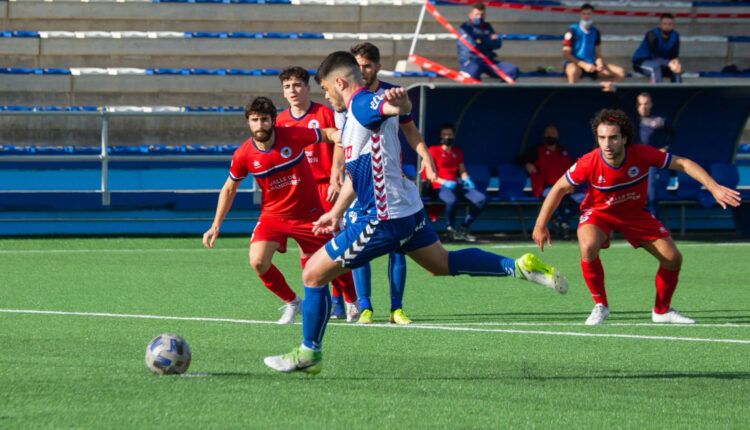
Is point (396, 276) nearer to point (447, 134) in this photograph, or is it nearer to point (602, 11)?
point (447, 134)

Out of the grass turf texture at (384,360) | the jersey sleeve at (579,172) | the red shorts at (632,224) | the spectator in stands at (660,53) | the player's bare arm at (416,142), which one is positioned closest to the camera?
the grass turf texture at (384,360)

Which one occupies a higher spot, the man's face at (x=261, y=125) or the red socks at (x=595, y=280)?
the man's face at (x=261, y=125)

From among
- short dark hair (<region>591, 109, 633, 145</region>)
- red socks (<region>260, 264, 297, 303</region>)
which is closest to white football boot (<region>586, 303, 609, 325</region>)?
short dark hair (<region>591, 109, 633, 145</region>)

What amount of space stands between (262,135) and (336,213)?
2675 millimetres

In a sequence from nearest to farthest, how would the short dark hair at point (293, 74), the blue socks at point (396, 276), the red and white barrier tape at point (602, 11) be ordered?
the blue socks at point (396, 276) < the short dark hair at point (293, 74) < the red and white barrier tape at point (602, 11)

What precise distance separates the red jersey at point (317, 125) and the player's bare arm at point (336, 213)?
3.03m

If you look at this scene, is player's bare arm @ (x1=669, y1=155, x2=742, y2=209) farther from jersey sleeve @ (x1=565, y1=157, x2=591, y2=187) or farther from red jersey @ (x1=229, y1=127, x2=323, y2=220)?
red jersey @ (x1=229, y1=127, x2=323, y2=220)

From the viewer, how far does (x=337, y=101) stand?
6.87m

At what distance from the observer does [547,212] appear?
8.84 m

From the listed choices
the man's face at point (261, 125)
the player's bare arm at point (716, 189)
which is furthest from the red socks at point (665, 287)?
the man's face at point (261, 125)

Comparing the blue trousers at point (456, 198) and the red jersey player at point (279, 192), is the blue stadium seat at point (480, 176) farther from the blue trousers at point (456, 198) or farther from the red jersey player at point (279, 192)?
the red jersey player at point (279, 192)

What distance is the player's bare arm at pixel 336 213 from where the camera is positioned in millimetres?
6637

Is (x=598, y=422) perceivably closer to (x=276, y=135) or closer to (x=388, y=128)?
(x=388, y=128)

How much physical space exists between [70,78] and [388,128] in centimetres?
1479
